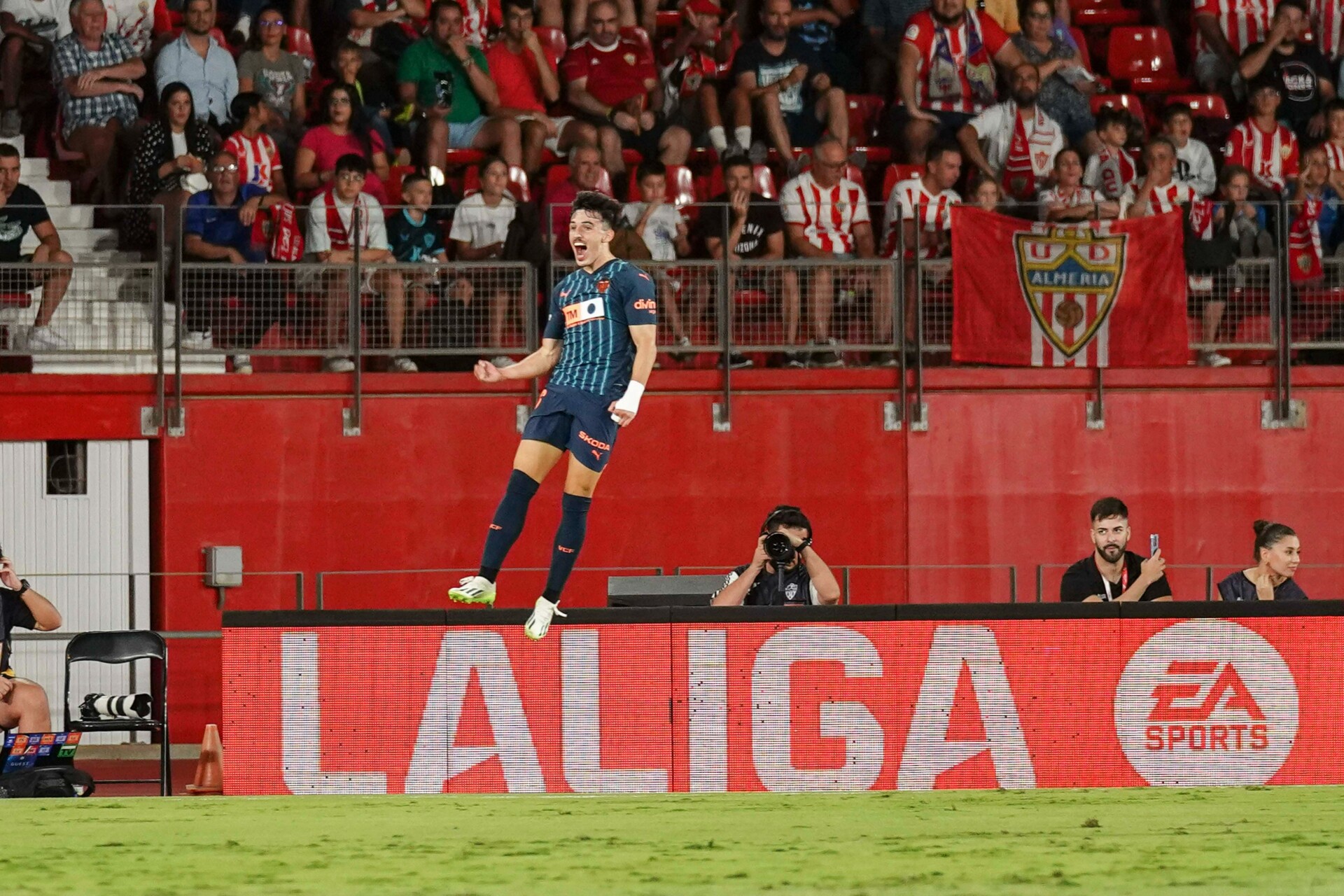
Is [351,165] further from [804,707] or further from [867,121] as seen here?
[804,707]

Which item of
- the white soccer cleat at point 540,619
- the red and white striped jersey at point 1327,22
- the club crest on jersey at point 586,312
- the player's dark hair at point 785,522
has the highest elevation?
the red and white striped jersey at point 1327,22

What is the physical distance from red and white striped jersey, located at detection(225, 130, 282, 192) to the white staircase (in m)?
1.13

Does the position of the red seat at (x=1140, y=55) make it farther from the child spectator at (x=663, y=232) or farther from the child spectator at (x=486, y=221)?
the child spectator at (x=486, y=221)

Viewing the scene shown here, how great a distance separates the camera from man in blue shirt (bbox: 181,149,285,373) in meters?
14.3

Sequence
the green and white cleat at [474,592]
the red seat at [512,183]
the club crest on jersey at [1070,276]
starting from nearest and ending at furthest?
1. the green and white cleat at [474,592]
2. the club crest on jersey at [1070,276]
3. the red seat at [512,183]

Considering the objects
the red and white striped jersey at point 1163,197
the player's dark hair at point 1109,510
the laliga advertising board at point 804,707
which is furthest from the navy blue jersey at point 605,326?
the red and white striped jersey at point 1163,197

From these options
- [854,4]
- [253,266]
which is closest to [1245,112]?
[854,4]

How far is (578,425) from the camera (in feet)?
28.3

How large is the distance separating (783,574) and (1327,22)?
33.9ft

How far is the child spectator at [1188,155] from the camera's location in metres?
16.2

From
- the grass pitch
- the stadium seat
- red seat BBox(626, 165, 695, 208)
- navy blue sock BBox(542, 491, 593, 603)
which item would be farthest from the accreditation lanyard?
the stadium seat

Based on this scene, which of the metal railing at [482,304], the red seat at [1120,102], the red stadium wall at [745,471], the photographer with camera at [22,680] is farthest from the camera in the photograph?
the red seat at [1120,102]

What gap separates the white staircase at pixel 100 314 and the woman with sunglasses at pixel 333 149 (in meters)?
1.56

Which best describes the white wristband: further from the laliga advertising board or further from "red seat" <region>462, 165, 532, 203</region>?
"red seat" <region>462, 165, 532, 203</region>
